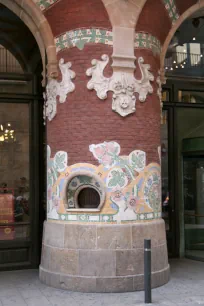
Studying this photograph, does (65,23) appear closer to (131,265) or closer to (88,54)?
(88,54)

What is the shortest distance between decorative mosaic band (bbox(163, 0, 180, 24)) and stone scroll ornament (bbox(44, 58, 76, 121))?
240cm

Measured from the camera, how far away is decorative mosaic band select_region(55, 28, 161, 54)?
26.7 feet

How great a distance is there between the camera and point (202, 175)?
35.9 feet

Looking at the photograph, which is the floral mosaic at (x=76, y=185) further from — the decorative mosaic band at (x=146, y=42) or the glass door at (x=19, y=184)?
the decorative mosaic band at (x=146, y=42)

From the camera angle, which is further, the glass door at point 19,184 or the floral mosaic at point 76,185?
the glass door at point 19,184

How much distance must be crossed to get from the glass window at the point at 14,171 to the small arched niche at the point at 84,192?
2.04 meters

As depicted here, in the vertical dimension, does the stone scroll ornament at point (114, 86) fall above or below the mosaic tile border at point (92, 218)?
above

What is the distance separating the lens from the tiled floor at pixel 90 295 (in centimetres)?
709

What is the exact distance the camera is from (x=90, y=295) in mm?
7562

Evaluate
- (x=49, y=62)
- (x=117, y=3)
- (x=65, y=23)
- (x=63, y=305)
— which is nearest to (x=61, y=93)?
(x=49, y=62)

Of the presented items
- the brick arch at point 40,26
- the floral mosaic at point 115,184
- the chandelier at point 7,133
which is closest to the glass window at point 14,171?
the chandelier at point 7,133

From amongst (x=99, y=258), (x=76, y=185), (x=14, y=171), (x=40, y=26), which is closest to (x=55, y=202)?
(x=76, y=185)

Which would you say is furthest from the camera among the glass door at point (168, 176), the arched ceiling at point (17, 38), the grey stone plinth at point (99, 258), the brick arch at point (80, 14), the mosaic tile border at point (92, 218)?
the glass door at point (168, 176)

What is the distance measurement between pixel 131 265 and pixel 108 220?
93 cm
